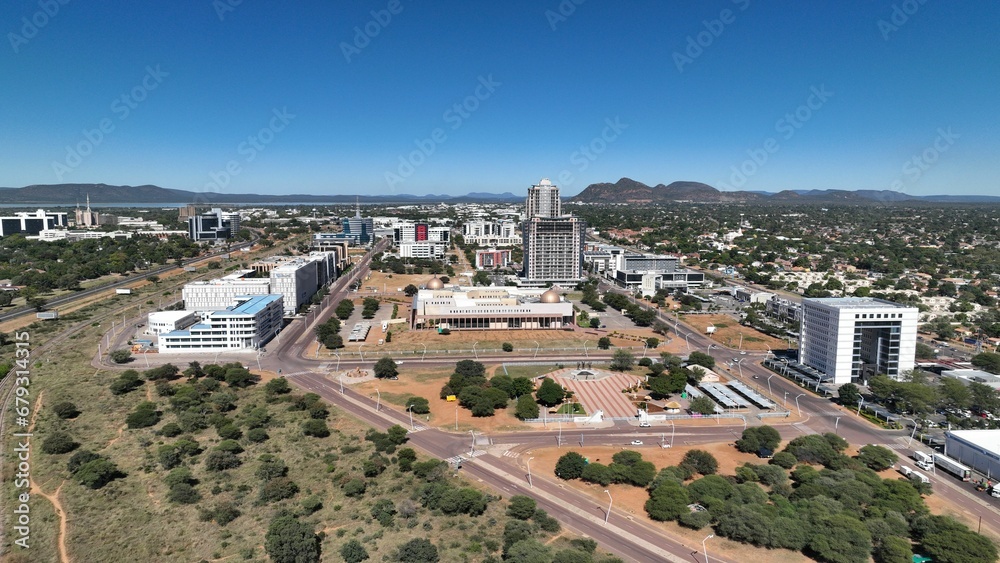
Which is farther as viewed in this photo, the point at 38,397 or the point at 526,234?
the point at 526,234

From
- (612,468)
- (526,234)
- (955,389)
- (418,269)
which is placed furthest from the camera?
(418,269)

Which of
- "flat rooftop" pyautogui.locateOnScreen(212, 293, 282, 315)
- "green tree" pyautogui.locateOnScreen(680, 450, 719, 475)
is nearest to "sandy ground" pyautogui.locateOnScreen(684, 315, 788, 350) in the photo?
"green tree" pyautogui.locateOnScreen(680, 450, 719, 475)

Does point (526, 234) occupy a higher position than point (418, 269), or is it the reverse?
point (526, 234)

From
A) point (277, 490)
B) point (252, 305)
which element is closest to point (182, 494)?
point (277, 490)

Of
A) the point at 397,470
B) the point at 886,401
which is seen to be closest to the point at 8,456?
the point at 397,470

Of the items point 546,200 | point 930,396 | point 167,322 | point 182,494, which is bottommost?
point 182,494

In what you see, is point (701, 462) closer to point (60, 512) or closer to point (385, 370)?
point (385, 370)

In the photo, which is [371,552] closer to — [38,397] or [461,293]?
[38,397]
